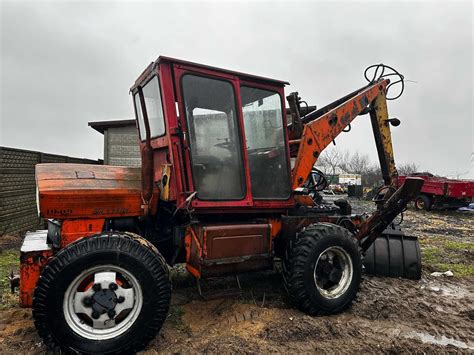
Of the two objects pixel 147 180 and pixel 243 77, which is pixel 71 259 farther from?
pixel 243 77

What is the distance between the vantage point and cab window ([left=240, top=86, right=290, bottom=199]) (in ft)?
13.3

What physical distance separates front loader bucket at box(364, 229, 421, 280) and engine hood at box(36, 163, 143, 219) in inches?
140

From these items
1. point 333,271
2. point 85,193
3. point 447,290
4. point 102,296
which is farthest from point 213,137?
point 447,290

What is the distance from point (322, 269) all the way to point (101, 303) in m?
2.33

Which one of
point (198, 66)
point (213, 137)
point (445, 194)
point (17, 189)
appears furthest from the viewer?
point (445, 194)

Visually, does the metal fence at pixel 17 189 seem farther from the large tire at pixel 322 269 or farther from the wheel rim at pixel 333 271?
the wheel rim at pixel 333 271

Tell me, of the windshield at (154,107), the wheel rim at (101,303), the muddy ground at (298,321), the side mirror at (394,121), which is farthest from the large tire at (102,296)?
the side mirror at (394,121)

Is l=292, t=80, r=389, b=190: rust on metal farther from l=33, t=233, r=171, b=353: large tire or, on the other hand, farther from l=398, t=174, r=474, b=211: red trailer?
l=398, t=174, r=474, b=211: red trailer

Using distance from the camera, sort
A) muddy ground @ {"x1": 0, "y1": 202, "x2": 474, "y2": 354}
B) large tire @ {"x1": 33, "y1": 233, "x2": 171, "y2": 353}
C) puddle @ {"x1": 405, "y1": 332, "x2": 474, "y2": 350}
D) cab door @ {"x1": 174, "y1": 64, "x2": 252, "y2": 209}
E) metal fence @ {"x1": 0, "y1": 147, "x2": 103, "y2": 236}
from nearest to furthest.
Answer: large tire @ {"x1": 33, "y1": 233, "x2": 171, "y2": 353} < muddy ground @ {"x1": 0, "y1": 202, "x2": 474, "y2": 354} < puddle @ {"x1": 405, "y1": 332, "x2": 474, "y2": 350} < cab door @ {"x1": 174, "y1": 64, "x2": 252, "y2": 209} < metal fence @ {"x1": 0, "y1": 147, "x2": 103, "y2": 236}

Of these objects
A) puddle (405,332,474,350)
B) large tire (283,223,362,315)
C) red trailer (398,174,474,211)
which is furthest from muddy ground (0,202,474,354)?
red trailer (398,174,474,211)

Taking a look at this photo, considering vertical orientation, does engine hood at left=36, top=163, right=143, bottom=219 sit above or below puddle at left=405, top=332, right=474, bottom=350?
above

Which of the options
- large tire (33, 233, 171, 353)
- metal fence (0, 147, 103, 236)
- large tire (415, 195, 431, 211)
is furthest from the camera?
large tire (415, 195, 431, 211)

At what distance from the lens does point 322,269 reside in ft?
13.4

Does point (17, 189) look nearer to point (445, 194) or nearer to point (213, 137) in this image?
point (213, 137)
